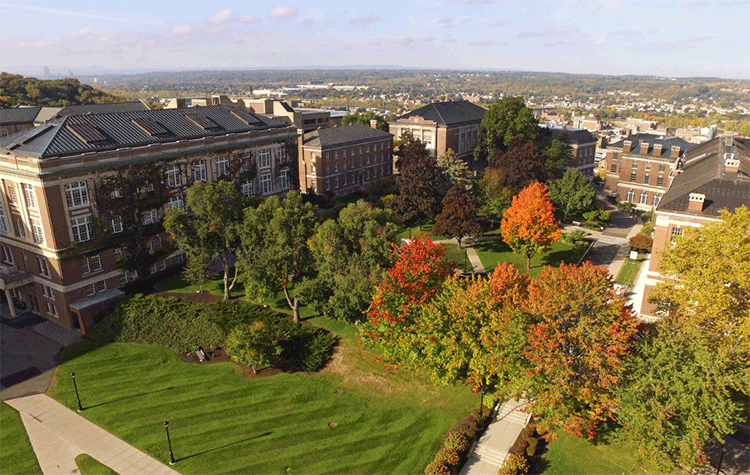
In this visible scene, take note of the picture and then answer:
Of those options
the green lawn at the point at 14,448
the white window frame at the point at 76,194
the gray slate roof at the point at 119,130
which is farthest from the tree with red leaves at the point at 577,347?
→ the gray slate roof at the point at 119,130

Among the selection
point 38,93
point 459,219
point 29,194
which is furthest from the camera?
point 38,93

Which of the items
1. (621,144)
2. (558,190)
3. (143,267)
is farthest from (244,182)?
(621,144)

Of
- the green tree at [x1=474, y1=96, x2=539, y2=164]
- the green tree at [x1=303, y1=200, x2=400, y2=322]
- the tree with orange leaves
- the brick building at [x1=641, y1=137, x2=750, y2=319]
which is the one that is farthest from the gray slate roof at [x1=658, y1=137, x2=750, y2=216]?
the green tree at [x1=474, y1=96, x2=539, y2=164]

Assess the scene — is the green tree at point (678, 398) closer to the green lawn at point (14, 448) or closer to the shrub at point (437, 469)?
the shrub at point (437, 469)

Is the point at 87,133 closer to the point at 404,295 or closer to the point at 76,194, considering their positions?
the point at 76,194

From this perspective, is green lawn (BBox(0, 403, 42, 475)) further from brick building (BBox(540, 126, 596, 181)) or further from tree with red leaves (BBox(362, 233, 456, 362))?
brick building (BBox(540, 126, 596, 181))

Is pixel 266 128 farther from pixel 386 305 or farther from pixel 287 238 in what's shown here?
pixel 386 305

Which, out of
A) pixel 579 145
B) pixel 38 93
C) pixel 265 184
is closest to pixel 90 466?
pixel 265 184

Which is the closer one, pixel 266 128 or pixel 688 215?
pixel 688 215
